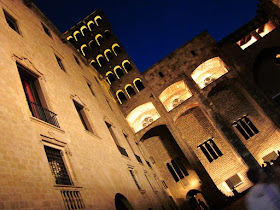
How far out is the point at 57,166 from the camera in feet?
21.1

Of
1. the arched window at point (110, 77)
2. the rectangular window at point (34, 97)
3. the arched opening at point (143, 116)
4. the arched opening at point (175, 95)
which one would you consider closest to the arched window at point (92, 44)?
the arched window at point (110, 77)

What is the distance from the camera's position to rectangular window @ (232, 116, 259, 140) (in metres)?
19.3

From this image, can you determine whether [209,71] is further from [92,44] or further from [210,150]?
[92,44]

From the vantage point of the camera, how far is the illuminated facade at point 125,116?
19.6ft

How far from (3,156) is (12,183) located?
2.21 feet

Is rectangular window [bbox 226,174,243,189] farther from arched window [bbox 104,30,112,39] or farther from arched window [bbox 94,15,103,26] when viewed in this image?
arched window [bbox 94,15,103,26]

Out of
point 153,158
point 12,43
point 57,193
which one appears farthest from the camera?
point 153,158

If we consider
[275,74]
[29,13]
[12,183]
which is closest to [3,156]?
[12,183]

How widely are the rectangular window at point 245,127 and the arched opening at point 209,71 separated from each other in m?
5.50

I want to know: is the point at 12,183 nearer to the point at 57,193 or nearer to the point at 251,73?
the point at 57,193

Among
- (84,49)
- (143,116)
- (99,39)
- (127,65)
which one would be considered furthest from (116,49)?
(143,116)

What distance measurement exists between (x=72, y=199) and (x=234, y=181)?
16.7 metres

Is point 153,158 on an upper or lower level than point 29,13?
lower

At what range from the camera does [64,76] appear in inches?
441
